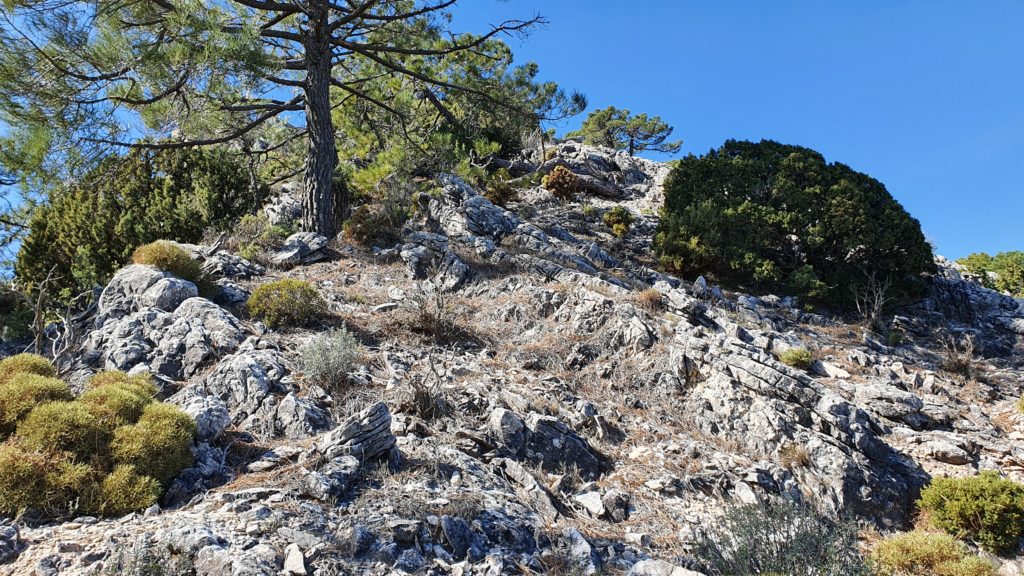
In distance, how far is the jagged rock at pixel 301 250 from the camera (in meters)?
11.3

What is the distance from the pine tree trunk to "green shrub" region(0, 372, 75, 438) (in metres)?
7.43

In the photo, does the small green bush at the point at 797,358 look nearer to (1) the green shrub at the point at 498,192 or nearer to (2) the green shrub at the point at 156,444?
(2) the green shrub at the point at 156,444

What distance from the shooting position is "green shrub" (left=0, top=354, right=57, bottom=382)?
5.69 metres

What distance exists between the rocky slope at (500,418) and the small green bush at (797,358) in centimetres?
→ 41

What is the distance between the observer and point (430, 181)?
14.5m

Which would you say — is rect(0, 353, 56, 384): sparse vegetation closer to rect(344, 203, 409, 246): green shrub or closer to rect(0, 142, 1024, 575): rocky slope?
rect(0, 142, 1024, 575): rocky slope

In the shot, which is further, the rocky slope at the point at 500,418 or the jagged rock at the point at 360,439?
the jagged rock at the point at 360,439

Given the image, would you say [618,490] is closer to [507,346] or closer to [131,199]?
[507,346]

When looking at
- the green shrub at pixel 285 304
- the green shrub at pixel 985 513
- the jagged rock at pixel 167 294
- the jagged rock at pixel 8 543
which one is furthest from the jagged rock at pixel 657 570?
the jagged rock at pixel 167 294

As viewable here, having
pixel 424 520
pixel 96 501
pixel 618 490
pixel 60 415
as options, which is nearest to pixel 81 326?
pixel 60 415

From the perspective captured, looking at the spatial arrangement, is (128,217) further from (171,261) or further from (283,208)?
(171,261)

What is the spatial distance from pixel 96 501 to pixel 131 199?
440 inches

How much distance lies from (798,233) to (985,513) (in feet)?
32.0

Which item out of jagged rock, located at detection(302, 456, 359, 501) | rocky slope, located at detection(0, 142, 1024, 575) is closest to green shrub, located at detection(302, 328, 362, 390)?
rocky slope, located at detection(0, 142, 1024, 575)
